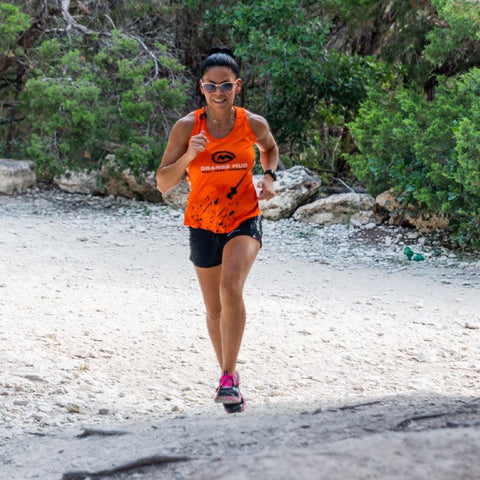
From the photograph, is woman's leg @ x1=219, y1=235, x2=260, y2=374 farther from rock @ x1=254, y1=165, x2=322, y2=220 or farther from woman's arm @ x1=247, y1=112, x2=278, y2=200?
rock @ x1=254, y1=165, x2=322, y2=220

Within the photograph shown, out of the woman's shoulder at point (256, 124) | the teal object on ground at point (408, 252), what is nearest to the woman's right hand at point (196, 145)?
the woman's shoulder at point (256, 124)

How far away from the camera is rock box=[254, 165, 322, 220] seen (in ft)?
36.3

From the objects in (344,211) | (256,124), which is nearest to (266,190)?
(256,124)

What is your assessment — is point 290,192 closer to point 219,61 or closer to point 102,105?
point 102,105

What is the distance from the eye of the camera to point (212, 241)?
379 centimetres

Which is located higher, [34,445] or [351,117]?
[351,117]

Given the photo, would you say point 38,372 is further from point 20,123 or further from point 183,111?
point 20,123

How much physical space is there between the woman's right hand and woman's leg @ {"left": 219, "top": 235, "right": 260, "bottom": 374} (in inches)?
18.9

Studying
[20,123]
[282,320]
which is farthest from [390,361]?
[20,123]

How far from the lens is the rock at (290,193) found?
11.1m

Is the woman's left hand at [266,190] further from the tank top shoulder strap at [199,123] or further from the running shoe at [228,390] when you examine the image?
the running shoe at [228,390]

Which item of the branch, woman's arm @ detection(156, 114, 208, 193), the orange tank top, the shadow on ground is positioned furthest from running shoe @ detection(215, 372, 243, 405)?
the branch

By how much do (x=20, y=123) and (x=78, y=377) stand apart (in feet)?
33.9

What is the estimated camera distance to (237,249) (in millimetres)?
3691
